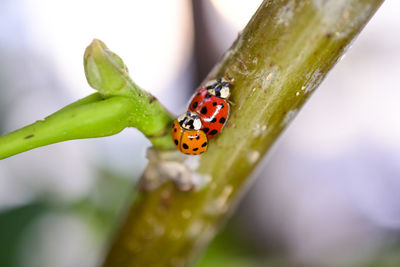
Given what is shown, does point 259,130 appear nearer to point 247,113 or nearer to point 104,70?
A: point 247,113

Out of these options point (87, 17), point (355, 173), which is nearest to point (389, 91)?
point (355, 173)

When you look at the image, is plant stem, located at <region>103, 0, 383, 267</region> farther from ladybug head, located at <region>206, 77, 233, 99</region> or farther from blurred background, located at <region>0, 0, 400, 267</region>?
blurred background, located at <region>0, 0, 400, 267</region>

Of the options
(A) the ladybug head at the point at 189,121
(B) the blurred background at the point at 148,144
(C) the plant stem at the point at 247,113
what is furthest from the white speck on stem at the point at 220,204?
(B) the blurred background at the point at 148,144

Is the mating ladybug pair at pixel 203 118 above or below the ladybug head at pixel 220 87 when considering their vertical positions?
below

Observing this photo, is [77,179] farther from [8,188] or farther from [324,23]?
[324,23]

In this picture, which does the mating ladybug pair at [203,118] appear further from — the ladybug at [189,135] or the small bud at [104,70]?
the small bud at [104,70]
